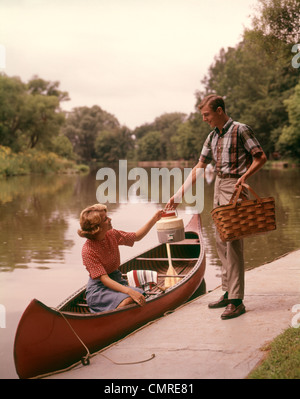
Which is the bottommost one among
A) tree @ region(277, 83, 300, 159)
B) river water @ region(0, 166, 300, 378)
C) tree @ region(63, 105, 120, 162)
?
river water @ region(0, 166, 300, 378)

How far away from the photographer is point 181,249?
7133 mm

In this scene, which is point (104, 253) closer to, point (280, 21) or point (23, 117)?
point (280, 21)

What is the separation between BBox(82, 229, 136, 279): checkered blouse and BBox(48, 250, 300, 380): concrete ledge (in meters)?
0.58

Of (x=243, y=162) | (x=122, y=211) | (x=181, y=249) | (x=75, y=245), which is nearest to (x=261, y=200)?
(x=243, y=162)

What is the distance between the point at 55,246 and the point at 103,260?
593 cm

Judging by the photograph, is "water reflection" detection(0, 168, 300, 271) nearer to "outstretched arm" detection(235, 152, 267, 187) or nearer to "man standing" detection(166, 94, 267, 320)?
"man standing" detection(166, 94, 267, 320)

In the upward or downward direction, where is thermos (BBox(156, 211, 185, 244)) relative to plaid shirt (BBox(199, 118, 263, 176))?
downward

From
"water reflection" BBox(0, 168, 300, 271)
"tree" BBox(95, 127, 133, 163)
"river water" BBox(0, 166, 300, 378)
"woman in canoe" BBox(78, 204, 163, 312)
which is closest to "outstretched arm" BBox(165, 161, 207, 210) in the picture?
A: "woman in canoe" BBox(78, 204, 163, 312)

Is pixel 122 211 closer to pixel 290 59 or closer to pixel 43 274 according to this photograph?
pixel 43 274

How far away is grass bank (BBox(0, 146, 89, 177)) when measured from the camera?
104ft

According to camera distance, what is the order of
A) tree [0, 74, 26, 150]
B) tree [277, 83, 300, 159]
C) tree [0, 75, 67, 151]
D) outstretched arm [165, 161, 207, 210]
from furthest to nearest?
tree [277, 83, 300, 159]
tree [0, 75, 67, 151]
tree [0, 74, 26, 150]
outstretched arm [165, 161, 207, 210]

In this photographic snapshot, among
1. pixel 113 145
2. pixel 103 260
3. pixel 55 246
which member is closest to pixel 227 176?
pixel 103 260

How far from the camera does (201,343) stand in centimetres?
377
